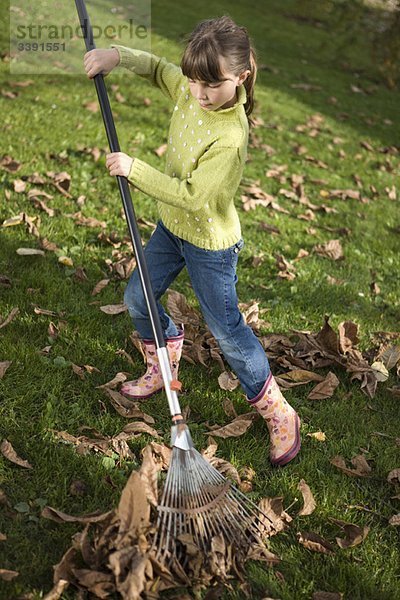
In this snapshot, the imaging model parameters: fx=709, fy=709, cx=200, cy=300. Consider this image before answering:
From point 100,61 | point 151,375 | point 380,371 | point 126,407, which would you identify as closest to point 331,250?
point 380,371

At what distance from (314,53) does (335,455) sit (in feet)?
37.4

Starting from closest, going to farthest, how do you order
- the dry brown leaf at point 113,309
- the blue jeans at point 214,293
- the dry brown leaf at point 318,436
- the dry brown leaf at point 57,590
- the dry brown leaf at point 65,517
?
the dry brown leaf at point 57,590 < the dry brown leaf at point 65,517 < the blue jeans at point 214,293 < the dry brown leaf at point 318,436 < the dry brown leaf at point 113,309

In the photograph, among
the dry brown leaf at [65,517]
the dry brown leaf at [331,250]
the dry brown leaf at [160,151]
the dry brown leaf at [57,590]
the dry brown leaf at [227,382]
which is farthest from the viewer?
the dry brown leaf at [160,151]

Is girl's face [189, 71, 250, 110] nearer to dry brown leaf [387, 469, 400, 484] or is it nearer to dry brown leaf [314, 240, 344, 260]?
dry brown leaf [387, 469, 400, 484]

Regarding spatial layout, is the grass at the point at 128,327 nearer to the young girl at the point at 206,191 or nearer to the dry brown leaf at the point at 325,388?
the dry brown leaf at the point at 325,388

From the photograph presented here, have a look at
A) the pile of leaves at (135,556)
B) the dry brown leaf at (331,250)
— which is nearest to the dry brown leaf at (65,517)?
the pile of leaves at (135,556)

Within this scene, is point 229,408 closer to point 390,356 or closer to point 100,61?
point 390,356

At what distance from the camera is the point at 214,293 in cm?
303

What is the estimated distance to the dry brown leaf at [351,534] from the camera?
9.13 ft

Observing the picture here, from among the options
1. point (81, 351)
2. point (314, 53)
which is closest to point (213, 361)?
point (81, 351)

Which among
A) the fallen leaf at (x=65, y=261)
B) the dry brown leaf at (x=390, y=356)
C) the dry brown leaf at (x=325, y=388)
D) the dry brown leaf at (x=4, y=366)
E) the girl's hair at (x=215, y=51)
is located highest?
the girl's hair at (x=215, y=51)

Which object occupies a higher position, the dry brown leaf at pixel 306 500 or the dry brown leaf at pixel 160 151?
the dry brown leaf at pixel 306 500

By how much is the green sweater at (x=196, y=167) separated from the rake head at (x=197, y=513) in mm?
845

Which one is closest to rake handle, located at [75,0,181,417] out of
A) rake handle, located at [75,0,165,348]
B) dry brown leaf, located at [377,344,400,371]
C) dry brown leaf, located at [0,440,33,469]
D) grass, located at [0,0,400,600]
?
rake handle, located at [75,0,165,348]
